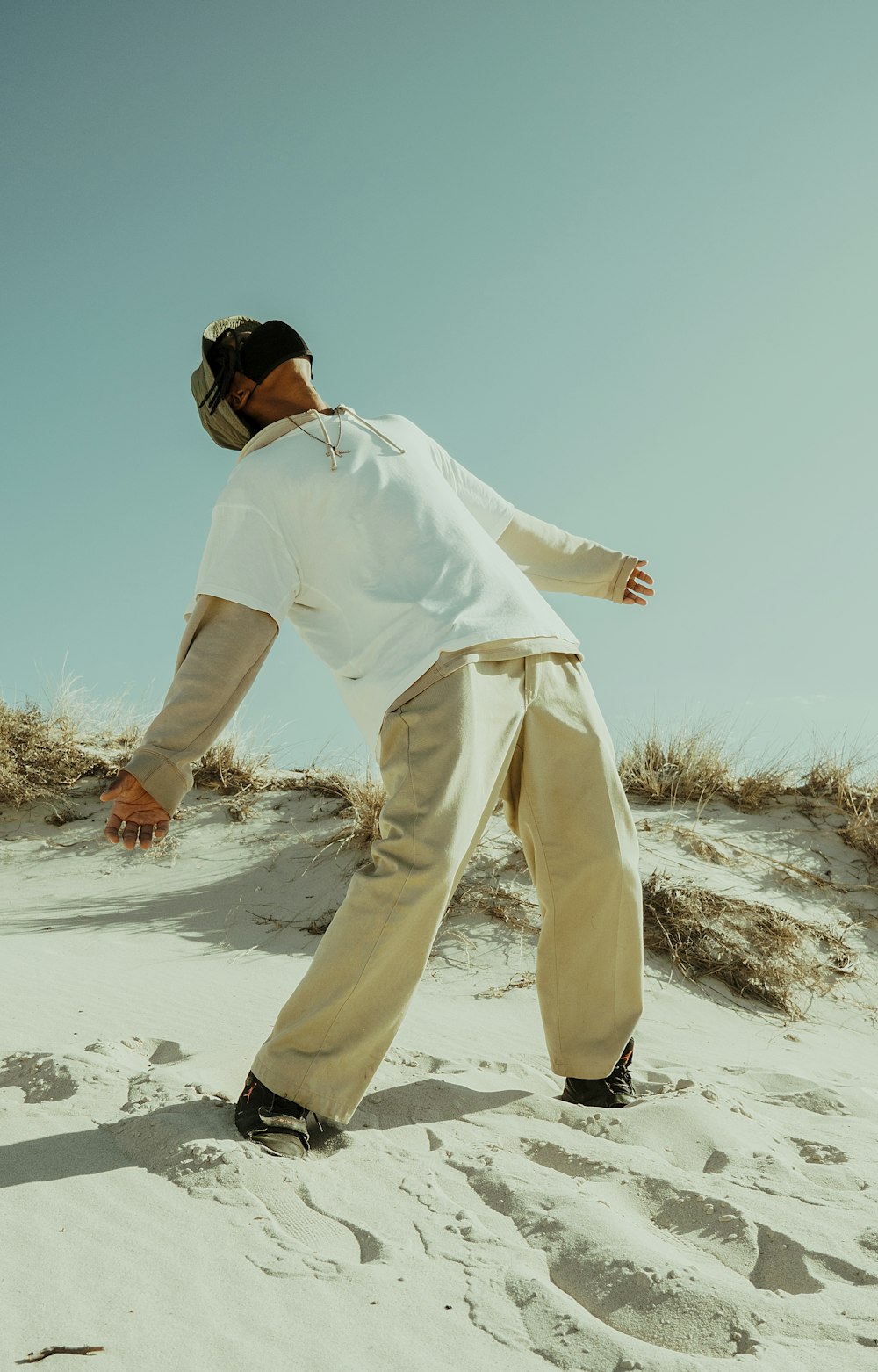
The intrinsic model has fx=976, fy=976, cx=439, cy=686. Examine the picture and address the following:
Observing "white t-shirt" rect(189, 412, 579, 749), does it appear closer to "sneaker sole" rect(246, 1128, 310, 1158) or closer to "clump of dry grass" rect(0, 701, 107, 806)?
"sneaker sole" rect(246, 1128, 310, 1158)

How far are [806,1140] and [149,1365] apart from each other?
5.46 ft

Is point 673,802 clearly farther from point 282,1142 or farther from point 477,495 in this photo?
point 282,1142

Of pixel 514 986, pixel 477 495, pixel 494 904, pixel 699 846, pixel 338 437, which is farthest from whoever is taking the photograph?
pixel 699 846

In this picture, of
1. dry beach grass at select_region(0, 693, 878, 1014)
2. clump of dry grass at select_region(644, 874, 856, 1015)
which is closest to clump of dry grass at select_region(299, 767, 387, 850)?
dry beach grass at select_region(0, 693, 878, 1014)

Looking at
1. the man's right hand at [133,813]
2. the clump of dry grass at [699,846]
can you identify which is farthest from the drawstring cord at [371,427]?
the clump of dry grass at [699,846]

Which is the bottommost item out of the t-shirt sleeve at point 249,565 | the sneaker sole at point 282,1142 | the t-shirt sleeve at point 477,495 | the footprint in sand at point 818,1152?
the sneaker sole at point 282,1142

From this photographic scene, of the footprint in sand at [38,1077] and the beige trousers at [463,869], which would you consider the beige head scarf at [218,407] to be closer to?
the beige trousers at [463,869]

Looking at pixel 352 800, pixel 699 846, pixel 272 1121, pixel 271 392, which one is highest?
pixel 271 392

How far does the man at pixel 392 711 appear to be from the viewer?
215cm

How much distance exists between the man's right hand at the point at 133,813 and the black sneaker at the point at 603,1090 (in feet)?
4.23

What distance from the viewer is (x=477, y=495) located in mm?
2879

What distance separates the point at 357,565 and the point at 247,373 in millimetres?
704

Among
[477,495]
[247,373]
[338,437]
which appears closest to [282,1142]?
[338,437]

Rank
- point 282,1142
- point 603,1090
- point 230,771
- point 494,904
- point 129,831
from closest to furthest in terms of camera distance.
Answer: point 282,1142 → point 129,831 → point 603,1090 → point 494,904 → point 230,771
